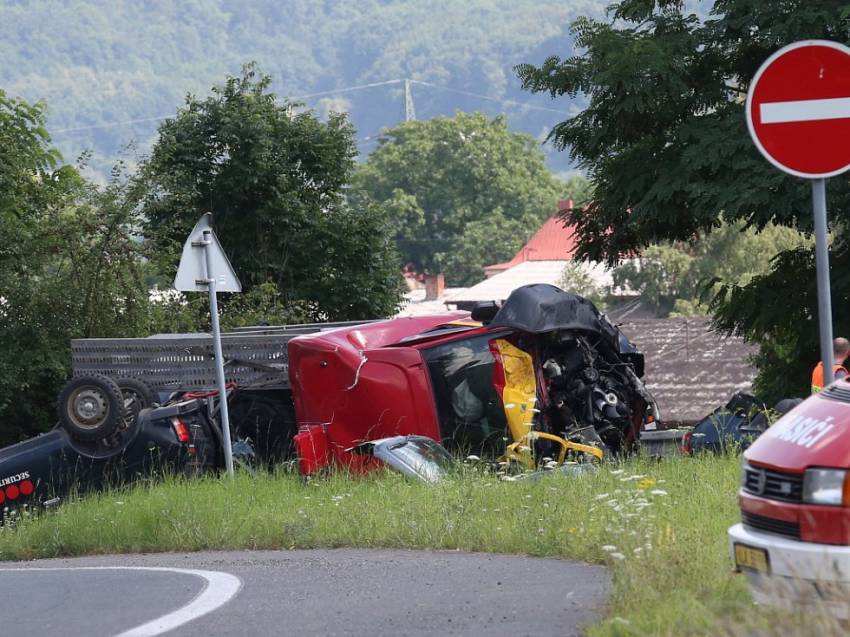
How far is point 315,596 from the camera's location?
290 inches

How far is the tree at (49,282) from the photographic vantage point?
2112 centimetres

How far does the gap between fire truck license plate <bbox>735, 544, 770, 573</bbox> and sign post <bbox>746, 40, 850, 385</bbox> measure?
1683 millimetres

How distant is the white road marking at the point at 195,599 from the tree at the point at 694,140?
11.9 m

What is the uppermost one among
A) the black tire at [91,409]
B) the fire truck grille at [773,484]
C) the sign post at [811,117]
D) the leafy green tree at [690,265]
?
the sign post at [811,117]

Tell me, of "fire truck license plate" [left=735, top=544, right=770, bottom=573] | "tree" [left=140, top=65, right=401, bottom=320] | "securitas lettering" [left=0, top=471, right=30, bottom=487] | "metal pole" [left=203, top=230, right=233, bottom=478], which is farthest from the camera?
"tree" [left=140, top=65, right=401, bottom=320]

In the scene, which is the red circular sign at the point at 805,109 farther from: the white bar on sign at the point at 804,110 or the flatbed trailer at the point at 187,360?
the flatbed trailer at the point at 187,360

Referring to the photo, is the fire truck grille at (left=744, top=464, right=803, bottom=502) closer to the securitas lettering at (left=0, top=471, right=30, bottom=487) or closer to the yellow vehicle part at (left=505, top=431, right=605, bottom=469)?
the yellow vehicle part at (left=505, top=431, right=605, bottom=469)

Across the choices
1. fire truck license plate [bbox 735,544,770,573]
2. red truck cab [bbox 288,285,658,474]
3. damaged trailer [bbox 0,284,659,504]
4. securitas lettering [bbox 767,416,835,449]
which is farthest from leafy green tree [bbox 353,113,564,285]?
fire truck license plate [bbox 735,544,770,573]

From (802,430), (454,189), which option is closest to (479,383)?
(802,430)

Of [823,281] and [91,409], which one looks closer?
[823,281]

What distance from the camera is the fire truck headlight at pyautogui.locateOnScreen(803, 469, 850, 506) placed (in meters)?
5.30

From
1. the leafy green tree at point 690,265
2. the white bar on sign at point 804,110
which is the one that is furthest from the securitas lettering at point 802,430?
the leafy green tree at point 690,265

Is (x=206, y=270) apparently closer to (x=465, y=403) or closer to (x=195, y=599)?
(x=465, y=403)

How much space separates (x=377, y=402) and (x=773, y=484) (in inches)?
332
